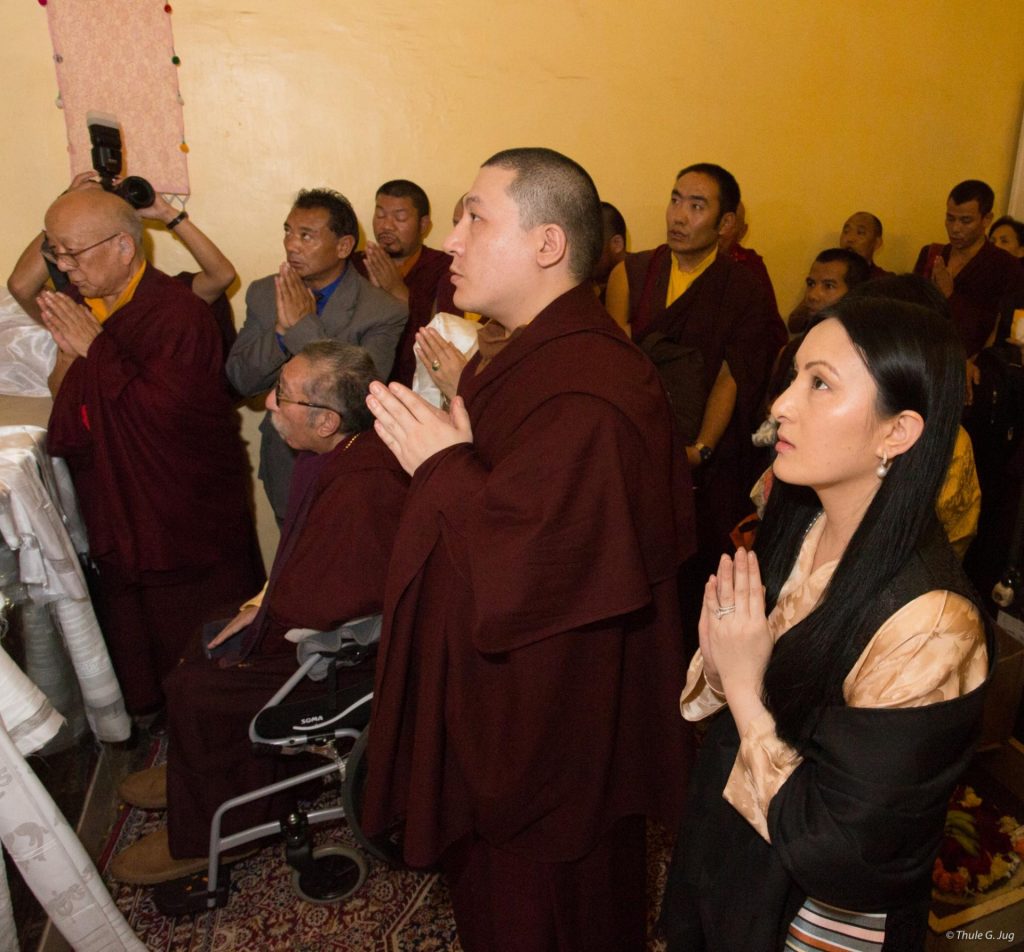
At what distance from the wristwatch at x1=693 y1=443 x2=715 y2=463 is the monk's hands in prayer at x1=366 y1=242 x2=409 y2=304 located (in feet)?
4.20

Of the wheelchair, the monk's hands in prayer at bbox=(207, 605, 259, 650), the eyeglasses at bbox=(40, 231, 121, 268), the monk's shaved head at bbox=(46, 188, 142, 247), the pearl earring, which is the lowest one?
the wheelchair

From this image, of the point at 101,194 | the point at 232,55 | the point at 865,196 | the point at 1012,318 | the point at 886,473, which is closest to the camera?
the point at 886,473

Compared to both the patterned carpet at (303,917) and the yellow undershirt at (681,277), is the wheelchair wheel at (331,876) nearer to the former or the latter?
the patterned carpet at (303,917)

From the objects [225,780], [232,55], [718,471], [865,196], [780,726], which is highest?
[232,55]

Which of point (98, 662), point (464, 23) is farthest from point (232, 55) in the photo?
point (98, 662)

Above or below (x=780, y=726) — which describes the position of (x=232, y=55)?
above

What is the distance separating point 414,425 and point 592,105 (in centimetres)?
275

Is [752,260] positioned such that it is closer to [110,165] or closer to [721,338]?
[721,338]

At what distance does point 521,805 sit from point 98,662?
4.88ft

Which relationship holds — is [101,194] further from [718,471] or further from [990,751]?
[990,751]

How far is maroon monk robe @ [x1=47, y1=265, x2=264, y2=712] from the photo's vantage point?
98.9 inches

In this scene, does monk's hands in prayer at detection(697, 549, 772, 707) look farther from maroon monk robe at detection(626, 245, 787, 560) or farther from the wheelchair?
maroon monk robe at detection(626, 245, 787, 560)

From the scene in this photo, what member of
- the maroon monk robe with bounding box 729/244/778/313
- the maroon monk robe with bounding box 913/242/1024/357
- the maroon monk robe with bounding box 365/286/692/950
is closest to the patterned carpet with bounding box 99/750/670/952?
the maroon monk robe with bounding box 365/286/692/950

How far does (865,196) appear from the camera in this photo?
414 centimetres
